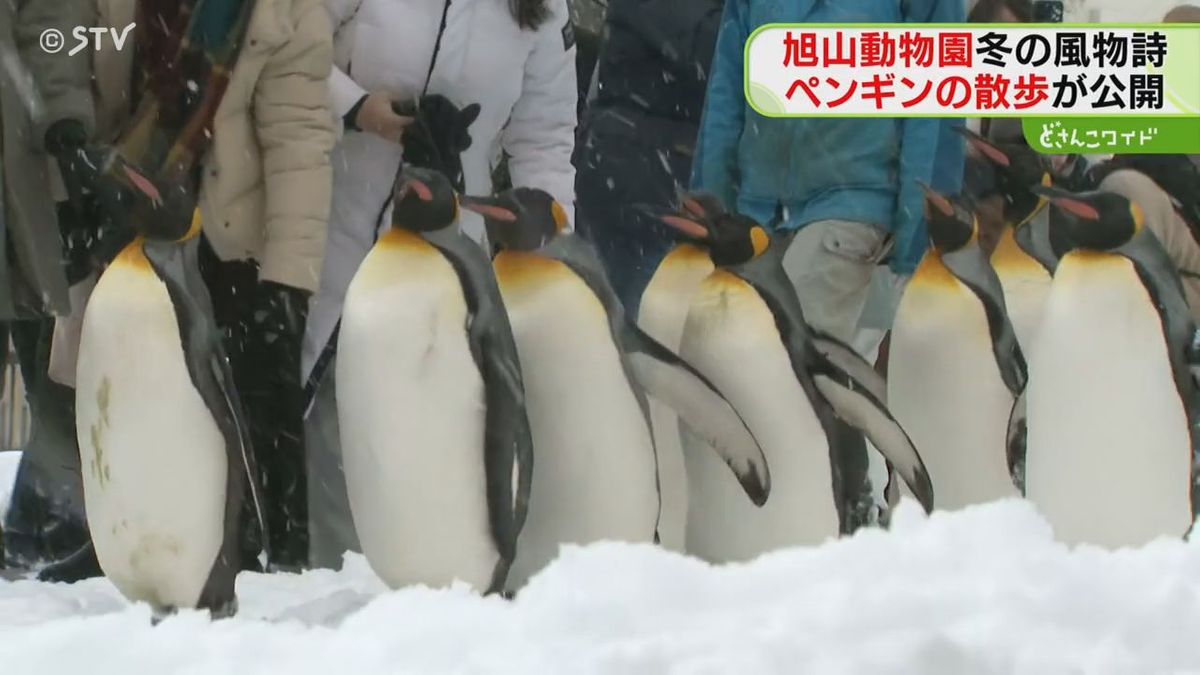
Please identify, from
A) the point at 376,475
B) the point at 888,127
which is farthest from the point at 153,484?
the point at 888,127

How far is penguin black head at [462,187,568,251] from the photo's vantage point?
1596mm

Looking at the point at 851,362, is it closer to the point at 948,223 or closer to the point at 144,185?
the point at 948,223

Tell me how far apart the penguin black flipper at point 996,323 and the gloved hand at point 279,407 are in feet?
2.54

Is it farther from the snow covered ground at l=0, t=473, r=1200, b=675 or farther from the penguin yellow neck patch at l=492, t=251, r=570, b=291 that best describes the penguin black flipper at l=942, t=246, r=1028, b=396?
the penguin yellow neck patch at l=492, t=251, r=570, b=291

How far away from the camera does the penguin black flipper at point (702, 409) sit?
5.40 ft

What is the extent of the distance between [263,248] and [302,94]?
0.53 feet

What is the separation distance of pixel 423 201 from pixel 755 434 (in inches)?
18.8

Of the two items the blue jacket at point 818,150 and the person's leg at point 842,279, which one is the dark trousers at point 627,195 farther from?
the person's leg at point 842,279

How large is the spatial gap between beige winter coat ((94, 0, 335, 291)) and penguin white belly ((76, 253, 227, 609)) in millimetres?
136

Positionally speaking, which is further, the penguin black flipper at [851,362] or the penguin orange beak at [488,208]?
the penguin black flipper at [851,362]

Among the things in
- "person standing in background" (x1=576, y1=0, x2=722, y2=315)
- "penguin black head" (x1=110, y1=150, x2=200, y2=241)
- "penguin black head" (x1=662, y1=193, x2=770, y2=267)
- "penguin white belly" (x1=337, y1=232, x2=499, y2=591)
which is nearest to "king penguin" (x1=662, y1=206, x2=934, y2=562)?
"penguin black head" (x1=662, y1=193, x2=770, y2=267)

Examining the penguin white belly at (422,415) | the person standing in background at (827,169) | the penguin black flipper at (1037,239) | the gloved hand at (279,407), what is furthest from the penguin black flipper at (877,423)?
the gloved hand at (279,407)

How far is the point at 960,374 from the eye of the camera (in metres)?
1.86

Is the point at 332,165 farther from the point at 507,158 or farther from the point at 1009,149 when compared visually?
the point at 1009,149
